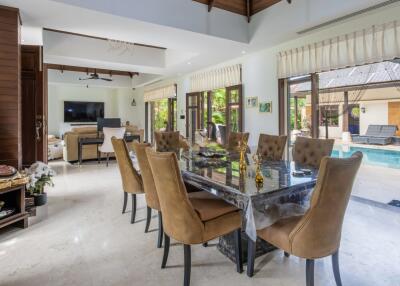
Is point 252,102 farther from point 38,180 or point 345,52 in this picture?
point 38,180

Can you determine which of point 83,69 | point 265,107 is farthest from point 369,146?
point 83,69

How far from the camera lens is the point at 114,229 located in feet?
9.46

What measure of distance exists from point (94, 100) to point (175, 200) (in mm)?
10754

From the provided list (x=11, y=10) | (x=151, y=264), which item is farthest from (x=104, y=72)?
(x=151, y=264)

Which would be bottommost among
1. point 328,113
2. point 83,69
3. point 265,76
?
point 328,113

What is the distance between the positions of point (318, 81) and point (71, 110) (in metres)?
9.70

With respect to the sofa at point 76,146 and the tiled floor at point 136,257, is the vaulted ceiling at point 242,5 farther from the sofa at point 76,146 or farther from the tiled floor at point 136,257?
the sofa at point 76,146

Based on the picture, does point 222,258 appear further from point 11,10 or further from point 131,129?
point 131,129

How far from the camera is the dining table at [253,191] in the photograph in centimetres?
171

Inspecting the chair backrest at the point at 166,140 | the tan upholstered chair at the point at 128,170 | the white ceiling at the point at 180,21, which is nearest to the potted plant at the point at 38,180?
the tan upholstered chair at the point at 128,170

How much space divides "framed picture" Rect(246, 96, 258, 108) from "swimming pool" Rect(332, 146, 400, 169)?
5.92 feet

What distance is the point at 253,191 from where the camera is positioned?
1.71m

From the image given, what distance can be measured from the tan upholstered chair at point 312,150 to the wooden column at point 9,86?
3419 mm

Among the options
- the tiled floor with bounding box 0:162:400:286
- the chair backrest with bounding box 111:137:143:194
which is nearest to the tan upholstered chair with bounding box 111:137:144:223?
the chair backrest with bounding box 111:137:143:194
